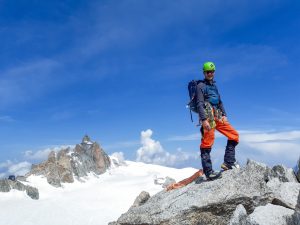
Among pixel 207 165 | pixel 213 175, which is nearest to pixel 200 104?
pixel 207 165

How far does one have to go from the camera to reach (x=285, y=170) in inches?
762

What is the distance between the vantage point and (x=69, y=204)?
15125cm

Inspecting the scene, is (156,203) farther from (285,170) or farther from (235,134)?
(285,170)

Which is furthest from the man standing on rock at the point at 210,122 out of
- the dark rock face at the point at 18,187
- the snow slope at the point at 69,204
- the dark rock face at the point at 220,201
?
the dark rock face at the point at 18,187

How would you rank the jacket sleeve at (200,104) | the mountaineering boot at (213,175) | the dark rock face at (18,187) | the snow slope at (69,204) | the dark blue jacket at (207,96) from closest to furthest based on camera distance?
1. the jacket sleeve at (200,104)
2. the dark blue jacket at (207,96)
3. the mountaineering boot at (213,175)
4. the snow slope at (69,204)
5. the dark rock face at (18,187)

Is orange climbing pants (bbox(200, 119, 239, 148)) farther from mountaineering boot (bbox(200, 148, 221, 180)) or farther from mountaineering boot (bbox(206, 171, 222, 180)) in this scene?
mountaineering boot (bbox(206, 171, 222, 180))

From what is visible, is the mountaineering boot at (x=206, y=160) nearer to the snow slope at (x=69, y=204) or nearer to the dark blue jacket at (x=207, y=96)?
the dark blue jacket at (x=207, y=96)

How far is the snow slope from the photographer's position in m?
126

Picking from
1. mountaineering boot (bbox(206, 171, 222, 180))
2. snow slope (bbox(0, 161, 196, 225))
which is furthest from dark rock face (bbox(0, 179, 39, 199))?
mountaineering boot (bbox(206, 171, 222, 180))

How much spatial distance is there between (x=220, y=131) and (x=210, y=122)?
693mm

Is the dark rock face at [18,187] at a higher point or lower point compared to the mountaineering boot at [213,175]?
higher

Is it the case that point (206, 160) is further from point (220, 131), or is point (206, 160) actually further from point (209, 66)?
point (209, 66)

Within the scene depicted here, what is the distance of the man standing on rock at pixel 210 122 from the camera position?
1602cm

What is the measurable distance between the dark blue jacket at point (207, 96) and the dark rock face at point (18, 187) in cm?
15201
